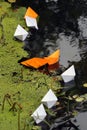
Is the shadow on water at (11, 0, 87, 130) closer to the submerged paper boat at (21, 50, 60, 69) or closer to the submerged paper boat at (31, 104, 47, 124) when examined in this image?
the submerged paper boat at (21, 50, 60, 69)

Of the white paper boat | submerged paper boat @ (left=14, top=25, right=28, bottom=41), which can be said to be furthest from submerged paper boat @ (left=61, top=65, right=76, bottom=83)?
the white paper boat

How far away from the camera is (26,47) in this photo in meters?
5.55

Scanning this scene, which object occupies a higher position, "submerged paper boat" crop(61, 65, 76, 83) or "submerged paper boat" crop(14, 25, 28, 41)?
"submerged paper boat" crop(14, 25, 28, 41)

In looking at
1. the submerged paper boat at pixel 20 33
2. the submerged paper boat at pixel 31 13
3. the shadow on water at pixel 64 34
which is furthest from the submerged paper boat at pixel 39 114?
the submerged paper boat at pixel 31 13

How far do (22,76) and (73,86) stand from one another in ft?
2.10

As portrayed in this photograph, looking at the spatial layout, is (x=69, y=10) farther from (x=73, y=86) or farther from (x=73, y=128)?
(x=73, y=128)

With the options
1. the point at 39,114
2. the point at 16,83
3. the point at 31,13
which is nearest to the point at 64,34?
the point at 31,13

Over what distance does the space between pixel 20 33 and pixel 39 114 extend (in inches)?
67.4

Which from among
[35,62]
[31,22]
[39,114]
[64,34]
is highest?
[31,22]

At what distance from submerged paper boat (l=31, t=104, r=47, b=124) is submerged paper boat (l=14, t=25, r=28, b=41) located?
5.11 feet

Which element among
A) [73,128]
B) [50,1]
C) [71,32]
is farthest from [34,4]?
[73,128]

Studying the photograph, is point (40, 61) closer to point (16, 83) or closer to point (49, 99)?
point (16, 83)

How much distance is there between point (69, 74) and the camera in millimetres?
4906

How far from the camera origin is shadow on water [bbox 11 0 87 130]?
5191 millimetres
